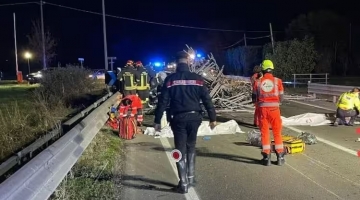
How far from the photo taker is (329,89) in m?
21.6

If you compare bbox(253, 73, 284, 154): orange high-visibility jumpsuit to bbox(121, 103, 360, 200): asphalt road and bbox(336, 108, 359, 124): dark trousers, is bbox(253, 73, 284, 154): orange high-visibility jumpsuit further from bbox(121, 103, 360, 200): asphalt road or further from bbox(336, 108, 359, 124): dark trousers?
bbox(336, 108, 359, 124): dark trousers

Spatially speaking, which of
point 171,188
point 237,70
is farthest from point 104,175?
point 237,70

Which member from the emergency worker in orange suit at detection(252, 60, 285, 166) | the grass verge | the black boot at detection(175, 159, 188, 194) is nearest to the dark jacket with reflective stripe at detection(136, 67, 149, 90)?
the grass verge

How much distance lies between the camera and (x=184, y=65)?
6590mm

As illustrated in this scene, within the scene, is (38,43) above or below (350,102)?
above

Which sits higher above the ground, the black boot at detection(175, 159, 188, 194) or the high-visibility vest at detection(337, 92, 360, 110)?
the high-visibility vest at detection(337, 92, 360, 110)

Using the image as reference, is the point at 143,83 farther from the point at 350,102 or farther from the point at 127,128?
the point at 350,102

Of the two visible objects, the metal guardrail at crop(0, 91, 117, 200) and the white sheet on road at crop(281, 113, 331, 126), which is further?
the white sheet on road at crop(281, 113, 331, 126)

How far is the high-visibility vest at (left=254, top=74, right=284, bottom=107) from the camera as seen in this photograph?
26.4 ft

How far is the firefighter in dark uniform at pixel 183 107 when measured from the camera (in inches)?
251

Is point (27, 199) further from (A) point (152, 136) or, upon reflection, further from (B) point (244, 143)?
(A) point (152, 136)

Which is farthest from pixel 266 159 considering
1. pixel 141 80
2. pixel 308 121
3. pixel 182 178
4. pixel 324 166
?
pixel 141 80

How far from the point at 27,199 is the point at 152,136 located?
7.70 meters

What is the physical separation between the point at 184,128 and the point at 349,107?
7625mm
